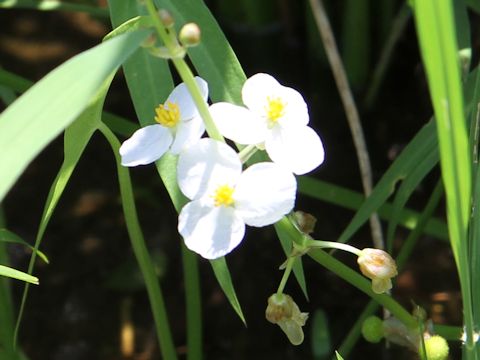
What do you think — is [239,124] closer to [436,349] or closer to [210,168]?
[210,168]

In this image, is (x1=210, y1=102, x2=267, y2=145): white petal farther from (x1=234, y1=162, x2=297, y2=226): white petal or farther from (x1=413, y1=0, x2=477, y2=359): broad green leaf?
(x1=413, y1=0, x2=477, y2=359): broad green leaf

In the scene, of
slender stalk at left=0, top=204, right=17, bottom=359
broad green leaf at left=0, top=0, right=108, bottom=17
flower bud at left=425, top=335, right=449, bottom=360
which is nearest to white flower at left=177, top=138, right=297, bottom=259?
flower bud at left=425, top=335, right=449, bottom=360

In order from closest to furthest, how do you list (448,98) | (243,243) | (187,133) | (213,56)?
(448,98)
(187,133)
(213,56)
(243,243)

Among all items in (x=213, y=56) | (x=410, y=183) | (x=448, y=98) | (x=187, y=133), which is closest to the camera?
(x=448, y=98)

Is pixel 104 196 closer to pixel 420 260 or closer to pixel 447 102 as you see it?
pixel 420 260

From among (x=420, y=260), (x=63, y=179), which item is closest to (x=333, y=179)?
(x=420, y=260)

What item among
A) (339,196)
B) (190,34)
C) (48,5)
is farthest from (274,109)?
(48,5)

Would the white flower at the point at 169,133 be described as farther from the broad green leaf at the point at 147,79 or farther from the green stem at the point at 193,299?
the green stem at the point at 193,299

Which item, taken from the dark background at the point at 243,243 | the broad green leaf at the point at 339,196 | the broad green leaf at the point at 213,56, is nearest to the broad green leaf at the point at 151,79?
the broad green leaf at the point at 213,56
